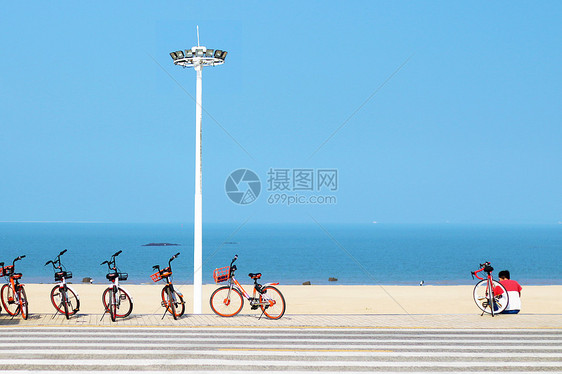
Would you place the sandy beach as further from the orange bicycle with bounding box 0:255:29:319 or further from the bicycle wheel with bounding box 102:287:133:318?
the orange bicycle with bounding box 0:255:29:319

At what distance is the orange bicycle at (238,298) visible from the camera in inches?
561

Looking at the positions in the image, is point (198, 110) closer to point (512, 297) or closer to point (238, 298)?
point (238, 298)

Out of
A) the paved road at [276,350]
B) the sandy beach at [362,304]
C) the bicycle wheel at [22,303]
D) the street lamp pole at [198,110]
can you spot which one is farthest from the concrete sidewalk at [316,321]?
the sandy beach at [362,304]

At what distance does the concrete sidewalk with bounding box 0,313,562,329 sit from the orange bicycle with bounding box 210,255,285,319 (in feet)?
0.74

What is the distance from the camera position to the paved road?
9.40 m

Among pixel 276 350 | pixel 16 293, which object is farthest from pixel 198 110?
pixel 276 350

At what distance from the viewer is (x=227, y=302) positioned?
48.1 feet

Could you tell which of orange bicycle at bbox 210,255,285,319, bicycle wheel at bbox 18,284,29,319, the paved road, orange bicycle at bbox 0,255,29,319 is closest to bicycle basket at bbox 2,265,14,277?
orange bicycle at bbox 0,255,29,319

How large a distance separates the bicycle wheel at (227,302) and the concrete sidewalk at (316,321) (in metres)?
0.22

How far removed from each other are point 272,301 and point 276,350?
3.65 meters

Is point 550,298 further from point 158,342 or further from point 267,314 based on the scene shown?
point 158,342

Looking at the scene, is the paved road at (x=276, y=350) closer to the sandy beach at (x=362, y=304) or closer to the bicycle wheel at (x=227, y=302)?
the bicycle wheel at (x=227, y=302)

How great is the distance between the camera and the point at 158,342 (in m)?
11.3

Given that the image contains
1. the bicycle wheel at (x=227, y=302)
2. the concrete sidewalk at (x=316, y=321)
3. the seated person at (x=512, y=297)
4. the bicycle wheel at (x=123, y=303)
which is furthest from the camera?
the seated person at (x=512, y=297)
